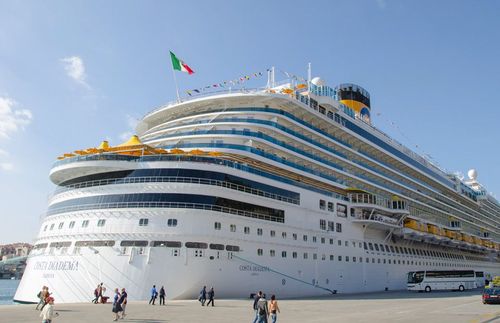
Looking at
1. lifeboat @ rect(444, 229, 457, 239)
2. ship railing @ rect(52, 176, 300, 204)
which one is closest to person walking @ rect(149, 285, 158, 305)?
ship railing @ rect(52, 176, 300, 204)

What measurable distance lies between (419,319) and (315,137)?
76.2 feet

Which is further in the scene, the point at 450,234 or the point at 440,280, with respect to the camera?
the point at 450,234

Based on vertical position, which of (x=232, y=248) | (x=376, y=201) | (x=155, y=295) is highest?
(x=376, y=201)

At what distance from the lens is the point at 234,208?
87.5 ft

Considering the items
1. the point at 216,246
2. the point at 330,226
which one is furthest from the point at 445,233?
the point at 216,246

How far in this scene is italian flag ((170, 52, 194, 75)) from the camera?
114 ft

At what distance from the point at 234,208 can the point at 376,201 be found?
19125 mm

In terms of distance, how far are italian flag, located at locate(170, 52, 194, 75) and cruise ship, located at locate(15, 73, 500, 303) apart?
2.63 metres

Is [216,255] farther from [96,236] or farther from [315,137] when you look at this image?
[315,137]

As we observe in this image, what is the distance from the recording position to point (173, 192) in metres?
25.1

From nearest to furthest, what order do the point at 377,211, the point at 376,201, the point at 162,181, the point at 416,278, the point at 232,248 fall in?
the point at 162,181
the point at 232,248
the point at 376,201
the point at 377,211
the point at 416,278

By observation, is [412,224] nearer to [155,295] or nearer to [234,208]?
[234,208]

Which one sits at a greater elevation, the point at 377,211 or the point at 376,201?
the point at 376,201

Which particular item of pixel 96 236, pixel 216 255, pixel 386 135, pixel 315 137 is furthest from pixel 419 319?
pixel 386 135
